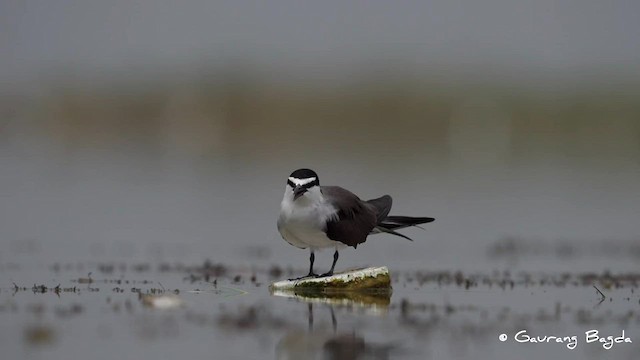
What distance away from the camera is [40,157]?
27438mm

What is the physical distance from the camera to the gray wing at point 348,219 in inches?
469

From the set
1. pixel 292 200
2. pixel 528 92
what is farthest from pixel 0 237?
pixel 528 92

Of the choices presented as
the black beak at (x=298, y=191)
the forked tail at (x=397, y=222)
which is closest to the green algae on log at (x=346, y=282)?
the black beak at (x=298, y=191)

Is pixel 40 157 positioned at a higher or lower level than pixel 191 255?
higher

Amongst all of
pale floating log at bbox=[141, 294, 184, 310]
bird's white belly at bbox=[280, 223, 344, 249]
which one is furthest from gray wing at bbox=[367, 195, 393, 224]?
pale floating log at bbox=[141, 294, 184, 310]

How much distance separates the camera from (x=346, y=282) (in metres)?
11.8

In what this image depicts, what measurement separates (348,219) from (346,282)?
557mm

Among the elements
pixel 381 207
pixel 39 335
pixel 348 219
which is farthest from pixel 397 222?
pixel 39 335

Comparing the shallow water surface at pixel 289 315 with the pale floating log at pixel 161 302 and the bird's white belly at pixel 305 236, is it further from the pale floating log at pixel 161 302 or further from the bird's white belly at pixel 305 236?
the bird's white belly at pixel 305 236

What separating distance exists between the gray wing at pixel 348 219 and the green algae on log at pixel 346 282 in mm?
298

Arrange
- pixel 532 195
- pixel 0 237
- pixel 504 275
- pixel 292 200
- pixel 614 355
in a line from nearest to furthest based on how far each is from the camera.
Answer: pixel 614 355 → pixel 292 200 → pixel 504 275 → pixel 0 237 → pixel 532 195

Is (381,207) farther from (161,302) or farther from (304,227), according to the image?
(161,302)

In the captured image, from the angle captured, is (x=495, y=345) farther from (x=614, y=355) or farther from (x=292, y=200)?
(x=292, y=200)

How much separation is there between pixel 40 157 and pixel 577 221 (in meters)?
12.4
